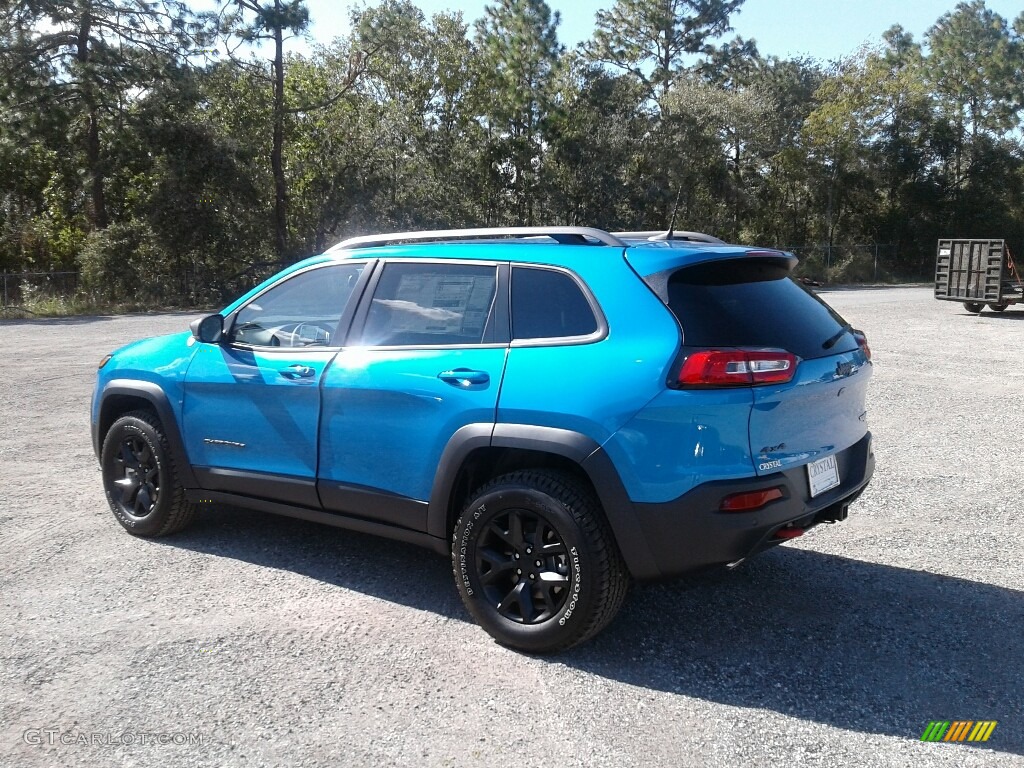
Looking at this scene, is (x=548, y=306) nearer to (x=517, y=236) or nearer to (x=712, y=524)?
(x=517, y=236)

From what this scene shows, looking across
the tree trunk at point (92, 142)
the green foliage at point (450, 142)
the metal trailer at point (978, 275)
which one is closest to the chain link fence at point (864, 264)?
the green foliage at point (450, 142)

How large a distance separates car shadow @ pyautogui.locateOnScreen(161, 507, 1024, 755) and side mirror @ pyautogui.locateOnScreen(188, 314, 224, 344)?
3.84 feet

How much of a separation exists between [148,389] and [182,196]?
24.9 metres

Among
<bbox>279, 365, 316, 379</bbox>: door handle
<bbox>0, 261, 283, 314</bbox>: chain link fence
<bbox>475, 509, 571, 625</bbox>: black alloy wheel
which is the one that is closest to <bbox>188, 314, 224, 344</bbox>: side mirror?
<bbox>279, 365, 316, 379</bbox>: door handle

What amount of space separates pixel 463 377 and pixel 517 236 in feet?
2.46

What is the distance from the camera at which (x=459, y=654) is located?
153 inches

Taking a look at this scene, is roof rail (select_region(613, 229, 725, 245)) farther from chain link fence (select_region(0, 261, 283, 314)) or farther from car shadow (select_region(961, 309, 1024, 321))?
chain link fence (select_region(0, 261, 283, 314))

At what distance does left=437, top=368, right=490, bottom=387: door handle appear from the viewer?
13.0ft

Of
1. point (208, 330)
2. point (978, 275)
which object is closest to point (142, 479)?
point (208, 330)

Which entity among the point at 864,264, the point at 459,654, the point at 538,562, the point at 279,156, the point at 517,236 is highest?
the point at 279,156

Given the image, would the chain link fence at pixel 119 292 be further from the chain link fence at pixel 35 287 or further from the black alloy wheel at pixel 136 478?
the black alloy wheel at pixel 136 478

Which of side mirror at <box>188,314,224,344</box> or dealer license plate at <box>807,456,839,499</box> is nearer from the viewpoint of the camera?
dealer license plate at <box>807,456,839,499</box>

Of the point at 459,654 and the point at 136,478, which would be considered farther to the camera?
the point at 136,478

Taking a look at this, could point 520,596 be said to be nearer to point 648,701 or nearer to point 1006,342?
point 648,701
